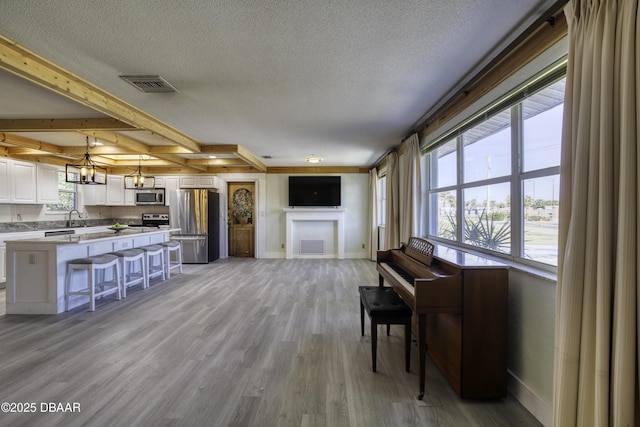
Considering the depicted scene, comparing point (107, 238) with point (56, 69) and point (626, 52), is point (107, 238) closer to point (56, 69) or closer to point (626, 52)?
point (56, 69)

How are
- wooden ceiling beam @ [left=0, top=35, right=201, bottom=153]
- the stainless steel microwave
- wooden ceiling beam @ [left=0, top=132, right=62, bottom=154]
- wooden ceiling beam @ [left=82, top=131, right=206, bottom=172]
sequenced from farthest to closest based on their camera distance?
the stainless steel microwave, wooden ceiling beam @ [left=0, top=132, right=62, bottom=154], wooden ceiling beam @ [left=82, top=131, right=206, bottom=172], wooden ceiling beam @ [left=0, top=35, right=201, bottom=153]

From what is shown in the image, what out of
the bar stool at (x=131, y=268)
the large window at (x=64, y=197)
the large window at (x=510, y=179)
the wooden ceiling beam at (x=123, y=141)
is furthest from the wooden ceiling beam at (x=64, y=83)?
the large window at (x=64, y=197)

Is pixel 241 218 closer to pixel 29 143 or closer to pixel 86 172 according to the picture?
pixel 86 172

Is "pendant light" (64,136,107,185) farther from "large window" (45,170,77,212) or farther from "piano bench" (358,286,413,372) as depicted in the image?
"piano bench" (358,286,413,372)

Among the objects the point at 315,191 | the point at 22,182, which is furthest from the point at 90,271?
the point at 315,191

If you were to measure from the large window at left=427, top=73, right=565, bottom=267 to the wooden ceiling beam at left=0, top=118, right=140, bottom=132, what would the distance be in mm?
4152

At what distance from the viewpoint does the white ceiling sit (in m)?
1.57

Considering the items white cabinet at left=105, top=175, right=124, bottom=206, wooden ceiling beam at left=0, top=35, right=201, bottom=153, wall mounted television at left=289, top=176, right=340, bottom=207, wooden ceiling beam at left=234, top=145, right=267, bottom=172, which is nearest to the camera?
wooden ceiling beam at left=0, top=35, right=201, bottom=153

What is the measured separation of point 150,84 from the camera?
2463 millimetres

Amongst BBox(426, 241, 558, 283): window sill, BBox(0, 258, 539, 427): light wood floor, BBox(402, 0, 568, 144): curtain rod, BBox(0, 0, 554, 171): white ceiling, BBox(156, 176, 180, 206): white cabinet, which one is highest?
BBox(0, 0, 554, 171): white ceiling

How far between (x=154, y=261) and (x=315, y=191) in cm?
394

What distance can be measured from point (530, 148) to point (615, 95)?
2.67 ft

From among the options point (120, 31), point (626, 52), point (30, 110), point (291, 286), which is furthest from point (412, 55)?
point (30, 110)

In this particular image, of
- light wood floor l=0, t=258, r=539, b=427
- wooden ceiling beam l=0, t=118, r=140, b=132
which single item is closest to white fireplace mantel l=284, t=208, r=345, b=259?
light wood floor l=0, t=258, r=539, b=427
